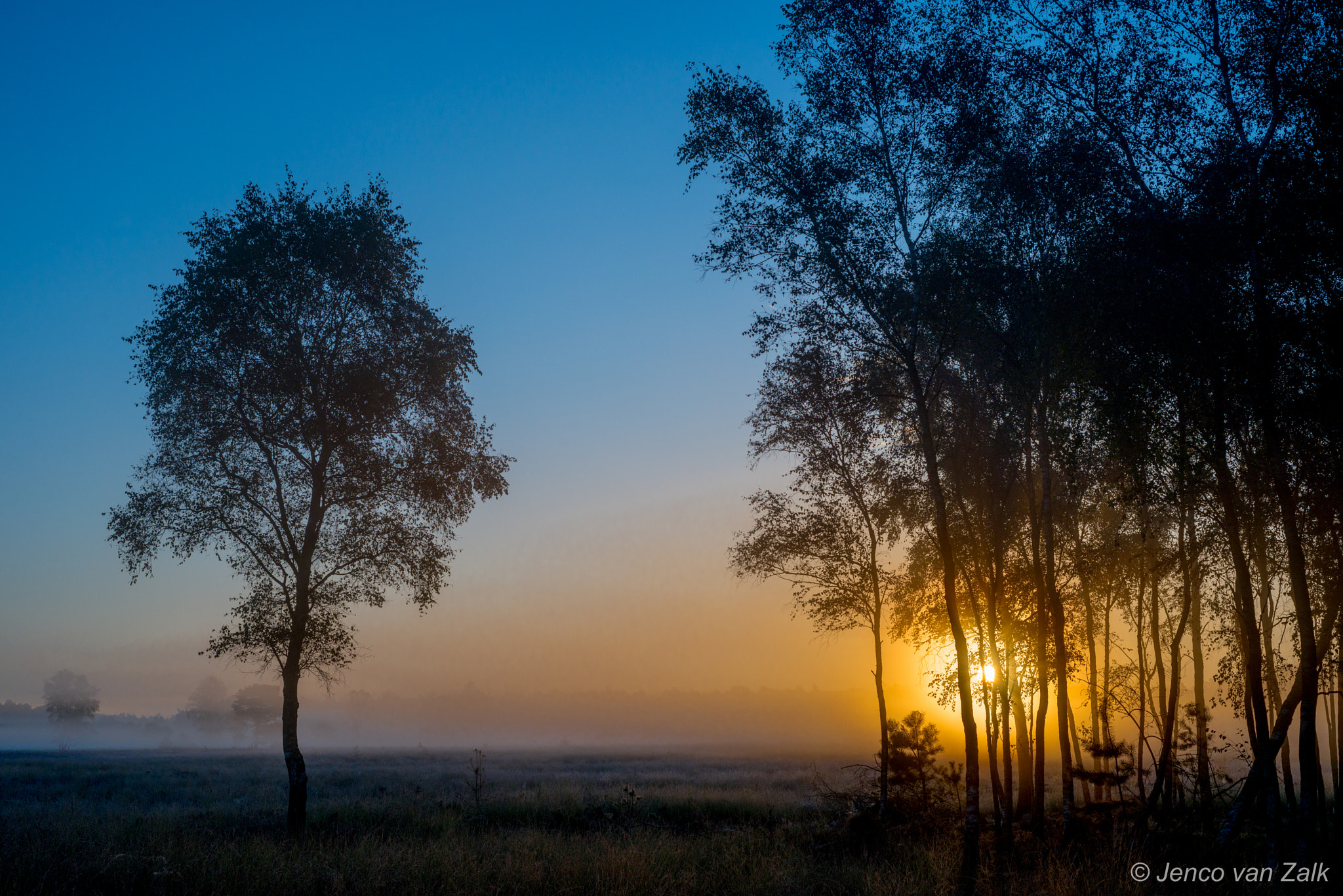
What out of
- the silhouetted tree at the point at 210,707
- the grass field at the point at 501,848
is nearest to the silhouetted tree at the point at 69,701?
the silhouetted tree at the point at 210,707

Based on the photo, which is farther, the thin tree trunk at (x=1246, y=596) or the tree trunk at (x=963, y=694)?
the tree trunk at (x=963, y=694)

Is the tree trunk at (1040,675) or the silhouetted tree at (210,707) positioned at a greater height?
the tree trunk at (1040,675)

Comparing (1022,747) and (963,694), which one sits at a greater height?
(963,694)

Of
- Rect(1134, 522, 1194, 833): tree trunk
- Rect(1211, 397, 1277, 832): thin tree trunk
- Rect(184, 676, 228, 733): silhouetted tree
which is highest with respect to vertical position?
Rect(1211, 397, 1277, 832): thin tree trunk

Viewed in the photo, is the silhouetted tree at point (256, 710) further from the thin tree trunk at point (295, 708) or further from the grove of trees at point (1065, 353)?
the grove of trees at point (1065, 353)

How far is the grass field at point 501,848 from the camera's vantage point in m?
10.5

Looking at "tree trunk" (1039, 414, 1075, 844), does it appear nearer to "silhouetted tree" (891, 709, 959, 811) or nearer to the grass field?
the grass field

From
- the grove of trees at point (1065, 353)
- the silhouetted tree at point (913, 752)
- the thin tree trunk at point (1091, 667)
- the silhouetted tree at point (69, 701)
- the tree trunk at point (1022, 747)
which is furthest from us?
the silhouetted tree at point (69, 701)

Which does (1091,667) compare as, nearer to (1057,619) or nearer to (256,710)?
(1057,619)

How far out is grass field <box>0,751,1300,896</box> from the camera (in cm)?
1050

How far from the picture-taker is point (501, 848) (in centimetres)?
1322

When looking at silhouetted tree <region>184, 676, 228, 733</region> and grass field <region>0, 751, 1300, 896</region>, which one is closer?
grass field <region>0, 751, 1300, 896</region>

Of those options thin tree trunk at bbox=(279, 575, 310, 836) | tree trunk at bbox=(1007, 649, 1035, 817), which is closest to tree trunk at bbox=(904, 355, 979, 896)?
tree trunk at bbox=(1007, 649, 1035, 817)

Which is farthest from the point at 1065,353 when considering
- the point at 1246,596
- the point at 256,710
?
the point at 256,710
